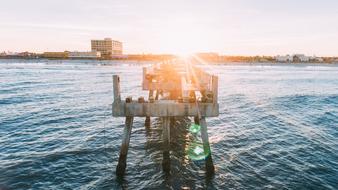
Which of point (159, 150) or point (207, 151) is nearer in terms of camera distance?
point (207, 151)

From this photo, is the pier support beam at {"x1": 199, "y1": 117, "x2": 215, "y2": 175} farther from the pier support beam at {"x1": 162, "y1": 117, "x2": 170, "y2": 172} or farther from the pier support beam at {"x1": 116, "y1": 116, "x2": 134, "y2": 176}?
the pier support beam at {"x1": 116, "y1": 116, "x2": 134, "y2": 176}

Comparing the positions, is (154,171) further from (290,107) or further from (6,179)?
(290,107)

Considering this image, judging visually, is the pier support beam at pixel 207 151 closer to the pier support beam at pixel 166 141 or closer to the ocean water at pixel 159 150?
the ocean water at pixel 159 150

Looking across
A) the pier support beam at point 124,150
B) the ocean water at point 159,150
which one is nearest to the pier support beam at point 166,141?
the ocean water at point 159,150

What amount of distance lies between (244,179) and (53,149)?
1037 cm

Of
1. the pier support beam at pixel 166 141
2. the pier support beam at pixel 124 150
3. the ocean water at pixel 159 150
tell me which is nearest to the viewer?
the ocean water at pixel 159 150

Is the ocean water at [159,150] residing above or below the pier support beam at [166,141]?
below

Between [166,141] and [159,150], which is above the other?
[166,141]

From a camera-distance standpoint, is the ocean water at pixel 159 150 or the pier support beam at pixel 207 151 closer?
the ocean water at pixel 159 150

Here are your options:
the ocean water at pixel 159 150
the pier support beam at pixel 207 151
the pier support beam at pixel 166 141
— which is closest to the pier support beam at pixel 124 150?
the ocean water at pixel 159 150

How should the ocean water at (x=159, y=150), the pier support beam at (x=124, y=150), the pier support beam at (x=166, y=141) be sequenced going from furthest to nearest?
the pier support beam at (x=166, y=141), the pier support beam at (x=124, y=150), the ocean water at (x=159, y=150)

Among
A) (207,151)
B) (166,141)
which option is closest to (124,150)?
(166,141)

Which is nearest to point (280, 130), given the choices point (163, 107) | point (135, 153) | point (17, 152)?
point (135, 153)

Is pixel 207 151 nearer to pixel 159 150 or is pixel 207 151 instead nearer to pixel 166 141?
pixel 166 141
